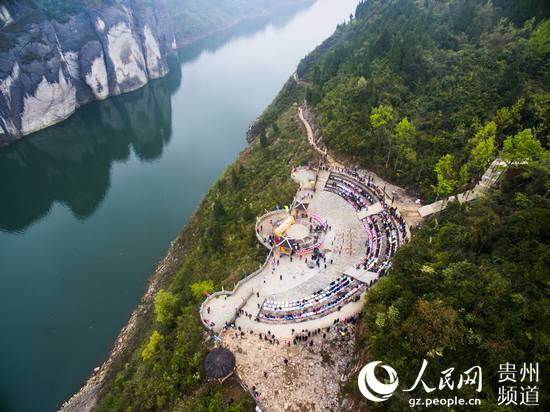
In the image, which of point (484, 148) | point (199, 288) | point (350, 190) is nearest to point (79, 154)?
point (199, 288)

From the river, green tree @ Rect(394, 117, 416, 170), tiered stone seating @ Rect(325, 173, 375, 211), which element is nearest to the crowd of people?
tiered stone seating @ Rect(325, 173, 375, 211)

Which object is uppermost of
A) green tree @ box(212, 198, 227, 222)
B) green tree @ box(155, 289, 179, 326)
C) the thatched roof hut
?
the thatched roof hut

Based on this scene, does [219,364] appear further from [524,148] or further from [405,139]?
[405,139]

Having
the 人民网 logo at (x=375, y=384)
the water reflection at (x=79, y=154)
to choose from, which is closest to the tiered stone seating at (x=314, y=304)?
the 人民网 logo at (x=375, y=384)

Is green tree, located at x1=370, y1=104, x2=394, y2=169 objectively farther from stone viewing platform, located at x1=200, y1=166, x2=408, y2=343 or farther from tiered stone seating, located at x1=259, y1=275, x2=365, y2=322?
tiered stone seating, located at x1=259, y1=275, x2=365, y2=322

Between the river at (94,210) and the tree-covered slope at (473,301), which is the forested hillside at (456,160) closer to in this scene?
the tree-covered slope at (473,301)

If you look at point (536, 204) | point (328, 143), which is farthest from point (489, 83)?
point (536, 204)
